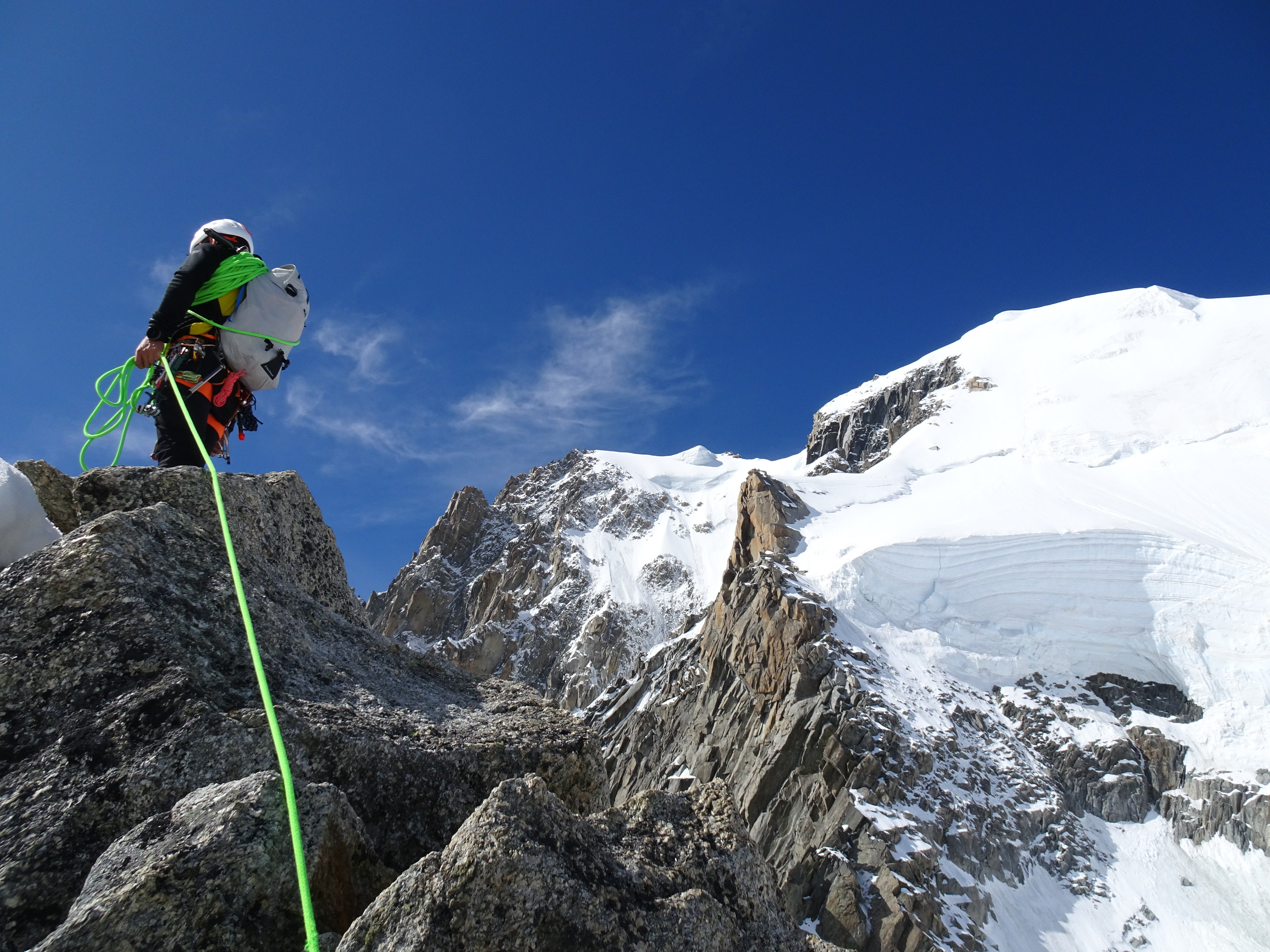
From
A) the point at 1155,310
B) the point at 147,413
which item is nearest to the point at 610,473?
the point at 1155,310

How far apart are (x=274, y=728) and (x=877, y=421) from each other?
169130mm

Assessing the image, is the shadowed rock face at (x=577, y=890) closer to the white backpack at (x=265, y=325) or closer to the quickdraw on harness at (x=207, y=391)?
the quickdraw on harness at (x=207, y=391)

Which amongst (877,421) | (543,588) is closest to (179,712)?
(543,588)

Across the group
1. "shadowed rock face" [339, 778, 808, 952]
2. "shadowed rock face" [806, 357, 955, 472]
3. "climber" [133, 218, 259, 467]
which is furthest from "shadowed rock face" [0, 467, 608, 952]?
"shadowed rock face" [806, 357, 955, 472]

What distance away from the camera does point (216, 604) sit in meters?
4.07

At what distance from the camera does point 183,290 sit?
209 inches

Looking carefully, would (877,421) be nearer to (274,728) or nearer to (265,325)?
(265,325)

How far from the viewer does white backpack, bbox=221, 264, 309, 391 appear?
567 centimetres

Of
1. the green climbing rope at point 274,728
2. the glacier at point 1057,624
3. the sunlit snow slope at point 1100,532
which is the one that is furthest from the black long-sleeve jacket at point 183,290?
the sunlit snow slope at point 1100,532

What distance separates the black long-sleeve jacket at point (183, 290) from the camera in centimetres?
528

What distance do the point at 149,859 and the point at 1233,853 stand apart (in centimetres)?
8526

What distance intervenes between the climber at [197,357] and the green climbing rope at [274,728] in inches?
15.9

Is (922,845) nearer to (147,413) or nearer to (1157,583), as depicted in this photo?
(1157,583)

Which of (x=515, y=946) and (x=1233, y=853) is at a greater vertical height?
(x=515, y=946)
